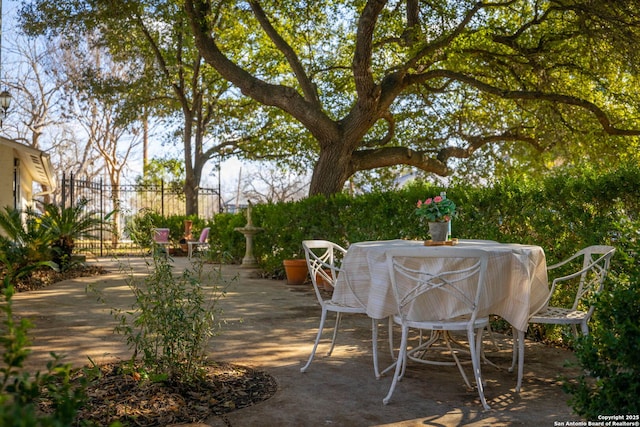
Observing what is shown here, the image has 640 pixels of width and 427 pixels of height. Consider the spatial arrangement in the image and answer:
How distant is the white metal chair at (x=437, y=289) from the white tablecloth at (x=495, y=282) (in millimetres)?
114

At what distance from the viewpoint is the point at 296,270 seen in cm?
1080

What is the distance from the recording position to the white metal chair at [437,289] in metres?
3.71

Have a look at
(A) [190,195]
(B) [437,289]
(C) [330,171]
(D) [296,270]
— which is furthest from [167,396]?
(A) [190,195]

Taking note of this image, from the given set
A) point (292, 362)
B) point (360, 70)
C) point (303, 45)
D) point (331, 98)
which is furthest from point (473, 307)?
point (303, 45)

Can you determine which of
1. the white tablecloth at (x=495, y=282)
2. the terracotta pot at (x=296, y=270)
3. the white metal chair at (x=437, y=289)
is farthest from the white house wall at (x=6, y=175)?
the white metal chair at (x=437, y=289)

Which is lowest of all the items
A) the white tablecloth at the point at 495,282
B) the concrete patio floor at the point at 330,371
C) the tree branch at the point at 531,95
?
the concrete patio floor at the point at 330,371

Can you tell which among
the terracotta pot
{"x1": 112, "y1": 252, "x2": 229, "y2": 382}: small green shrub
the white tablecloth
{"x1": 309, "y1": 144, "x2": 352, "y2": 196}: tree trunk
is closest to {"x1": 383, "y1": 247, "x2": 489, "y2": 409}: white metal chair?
the white tablecloth

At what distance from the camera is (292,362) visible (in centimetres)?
471

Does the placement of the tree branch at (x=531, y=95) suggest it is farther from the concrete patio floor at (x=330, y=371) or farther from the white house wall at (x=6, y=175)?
the white house wall at (x=6, y=175)

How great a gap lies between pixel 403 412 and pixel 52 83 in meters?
25.1

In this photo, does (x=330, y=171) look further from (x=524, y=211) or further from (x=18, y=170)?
(x=18, y=170)

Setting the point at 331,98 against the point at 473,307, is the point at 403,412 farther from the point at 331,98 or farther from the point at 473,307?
the point at 331,98

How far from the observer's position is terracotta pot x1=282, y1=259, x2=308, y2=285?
35.3 ft

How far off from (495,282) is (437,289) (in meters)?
0.43
